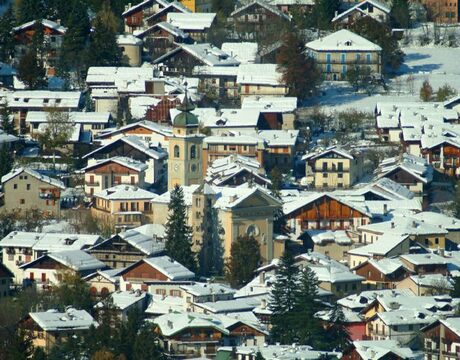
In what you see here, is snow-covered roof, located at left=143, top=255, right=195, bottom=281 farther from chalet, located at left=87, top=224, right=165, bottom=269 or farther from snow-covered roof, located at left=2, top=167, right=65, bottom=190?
snow-covered roof, located at left=2, top=167, right=65, bottom=190

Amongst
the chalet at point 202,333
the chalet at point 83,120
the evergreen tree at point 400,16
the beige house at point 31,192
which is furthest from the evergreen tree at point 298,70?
the chalet at point 202,333

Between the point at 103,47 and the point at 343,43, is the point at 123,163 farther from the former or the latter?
the point at 343,43

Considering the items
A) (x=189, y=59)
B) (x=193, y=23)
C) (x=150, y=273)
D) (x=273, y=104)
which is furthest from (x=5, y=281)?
(x=193, y=23)

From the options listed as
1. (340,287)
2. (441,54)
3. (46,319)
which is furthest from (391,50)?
(46,319)

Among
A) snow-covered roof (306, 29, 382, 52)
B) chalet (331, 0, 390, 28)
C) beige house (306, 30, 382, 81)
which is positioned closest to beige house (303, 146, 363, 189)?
beige house (306, 30, 382, 81)

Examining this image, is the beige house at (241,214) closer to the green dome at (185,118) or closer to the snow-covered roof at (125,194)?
the snow-covered roof at (125,194)
